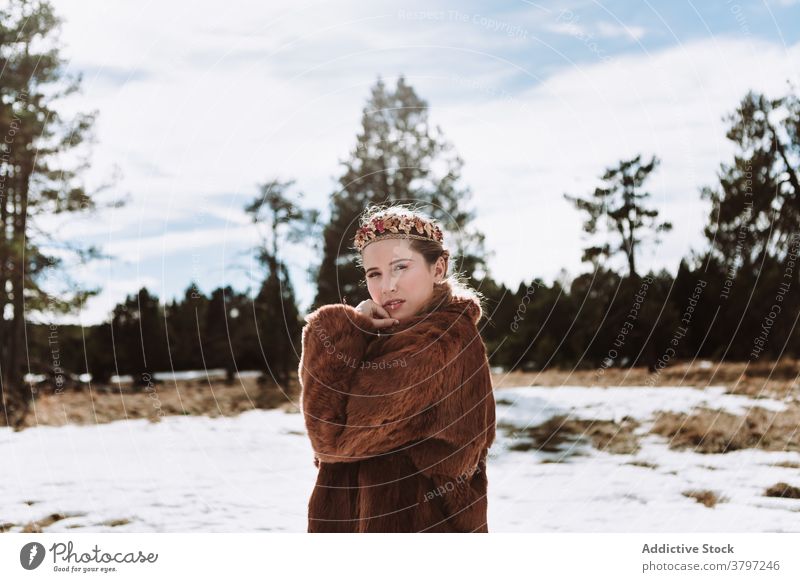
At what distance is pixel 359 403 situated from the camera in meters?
2.66

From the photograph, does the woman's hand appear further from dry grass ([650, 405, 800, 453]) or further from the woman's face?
dry grass ([650, 405, 800, 453])

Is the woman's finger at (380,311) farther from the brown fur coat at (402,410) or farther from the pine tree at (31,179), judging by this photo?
the pine tree at (31,179)

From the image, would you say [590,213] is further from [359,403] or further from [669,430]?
[359,403]

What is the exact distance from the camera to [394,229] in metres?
2.88

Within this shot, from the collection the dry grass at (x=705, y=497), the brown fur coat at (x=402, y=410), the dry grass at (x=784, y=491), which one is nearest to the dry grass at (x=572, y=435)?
the dry grass at (x=705, y=497)

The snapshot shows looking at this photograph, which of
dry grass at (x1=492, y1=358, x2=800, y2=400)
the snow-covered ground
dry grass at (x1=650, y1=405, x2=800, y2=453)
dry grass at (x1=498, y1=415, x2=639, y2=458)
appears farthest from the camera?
dry grass at (x1=492, y1=358, x2=800, y2=400)

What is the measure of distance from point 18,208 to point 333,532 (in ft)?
24.8

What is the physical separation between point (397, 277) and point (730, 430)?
5.45 m

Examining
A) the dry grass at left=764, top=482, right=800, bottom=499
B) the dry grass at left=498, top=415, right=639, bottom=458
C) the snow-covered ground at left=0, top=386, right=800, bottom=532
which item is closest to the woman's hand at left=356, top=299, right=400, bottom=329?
the snow-covered ground at left=0, top=386, right=800, bottom=532

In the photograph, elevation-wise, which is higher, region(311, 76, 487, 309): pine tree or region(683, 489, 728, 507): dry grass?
region(311, 76, 487, 309): pine tree

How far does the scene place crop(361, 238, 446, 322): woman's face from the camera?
2.84 metres

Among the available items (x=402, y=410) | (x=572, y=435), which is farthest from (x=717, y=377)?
(x=402, y=410)

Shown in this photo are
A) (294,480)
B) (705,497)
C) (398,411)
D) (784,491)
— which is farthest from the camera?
(294,480)

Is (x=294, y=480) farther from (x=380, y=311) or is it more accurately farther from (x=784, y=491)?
(x=380, y=311)
